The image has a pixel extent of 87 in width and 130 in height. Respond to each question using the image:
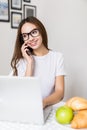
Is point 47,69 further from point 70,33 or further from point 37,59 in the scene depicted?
point 70,33

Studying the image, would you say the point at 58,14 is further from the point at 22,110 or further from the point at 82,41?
the point at 22,110

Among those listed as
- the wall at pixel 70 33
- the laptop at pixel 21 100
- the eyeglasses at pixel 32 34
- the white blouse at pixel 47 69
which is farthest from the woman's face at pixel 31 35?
the wall at pixel 70 33

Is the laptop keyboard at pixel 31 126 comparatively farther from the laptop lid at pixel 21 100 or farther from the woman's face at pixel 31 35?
the woman's face at pixel 31 35

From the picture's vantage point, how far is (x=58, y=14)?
2.96 meters

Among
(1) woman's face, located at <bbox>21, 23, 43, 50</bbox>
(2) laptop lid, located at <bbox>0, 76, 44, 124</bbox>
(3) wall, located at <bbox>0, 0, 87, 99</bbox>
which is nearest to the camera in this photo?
(2) laptop lid, located at <bbox>0, 76, 44, 124</bbox>

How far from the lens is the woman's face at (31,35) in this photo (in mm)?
1715

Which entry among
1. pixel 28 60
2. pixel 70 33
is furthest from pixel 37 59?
pixel 70 33

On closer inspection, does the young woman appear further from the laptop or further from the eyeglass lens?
the laptop

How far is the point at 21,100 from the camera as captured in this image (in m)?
1.11

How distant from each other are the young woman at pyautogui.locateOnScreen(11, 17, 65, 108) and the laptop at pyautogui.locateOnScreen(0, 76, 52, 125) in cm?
53

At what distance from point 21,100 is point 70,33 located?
6.74ft

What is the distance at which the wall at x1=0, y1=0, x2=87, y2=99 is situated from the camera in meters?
2.90

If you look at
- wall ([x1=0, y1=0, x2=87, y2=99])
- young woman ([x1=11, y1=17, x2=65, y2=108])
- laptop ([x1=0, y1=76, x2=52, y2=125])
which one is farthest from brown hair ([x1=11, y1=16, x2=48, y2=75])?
wall ([x1=0, y1=0, x2=87, y2=99])

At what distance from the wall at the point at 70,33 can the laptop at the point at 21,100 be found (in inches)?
72.0
